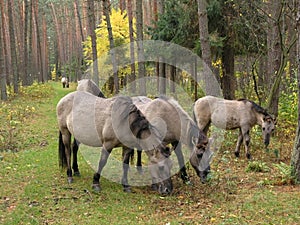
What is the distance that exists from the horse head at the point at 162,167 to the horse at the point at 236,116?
148 inches

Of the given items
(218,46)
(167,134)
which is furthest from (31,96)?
(167,134)

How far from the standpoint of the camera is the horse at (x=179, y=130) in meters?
6.71

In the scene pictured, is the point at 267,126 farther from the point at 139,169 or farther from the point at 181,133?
the point at 139,169

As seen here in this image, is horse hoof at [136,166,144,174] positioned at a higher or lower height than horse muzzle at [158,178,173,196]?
lower

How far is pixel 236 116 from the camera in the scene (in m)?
9.78

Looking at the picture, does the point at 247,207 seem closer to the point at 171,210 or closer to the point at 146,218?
the point at 171,210

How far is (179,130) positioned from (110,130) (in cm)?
150

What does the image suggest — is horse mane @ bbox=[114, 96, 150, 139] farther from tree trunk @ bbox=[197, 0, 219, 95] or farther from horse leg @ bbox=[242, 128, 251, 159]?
tree trunk @ bbox=[197, 0, 219, 95]

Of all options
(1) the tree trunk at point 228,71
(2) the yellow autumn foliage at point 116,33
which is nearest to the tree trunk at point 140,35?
(1) the tree trunk at point 228,71

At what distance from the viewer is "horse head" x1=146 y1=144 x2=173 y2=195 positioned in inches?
239

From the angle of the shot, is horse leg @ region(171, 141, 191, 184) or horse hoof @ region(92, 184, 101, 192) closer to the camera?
horse hoof @ region(92, 184, 101, 192)

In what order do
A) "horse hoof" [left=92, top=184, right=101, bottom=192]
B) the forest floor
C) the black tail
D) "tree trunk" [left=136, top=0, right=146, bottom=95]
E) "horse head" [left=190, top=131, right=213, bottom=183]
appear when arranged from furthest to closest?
1. "tree trunk" [left=136, top=0, right=146, bottom=95]
2. the black tail
3. "horse hoof" [left=92, top=184, right=101, bottom=192]
4. "horse head" [left=190, top=131, right=213, bottom=183]
5. the forest floor

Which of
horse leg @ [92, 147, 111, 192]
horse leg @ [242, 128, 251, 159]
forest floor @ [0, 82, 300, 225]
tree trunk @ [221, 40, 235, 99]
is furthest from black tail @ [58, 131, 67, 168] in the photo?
tree trunk @ [221, 40, 235, 99]

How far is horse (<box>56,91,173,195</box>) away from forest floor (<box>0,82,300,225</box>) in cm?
39
